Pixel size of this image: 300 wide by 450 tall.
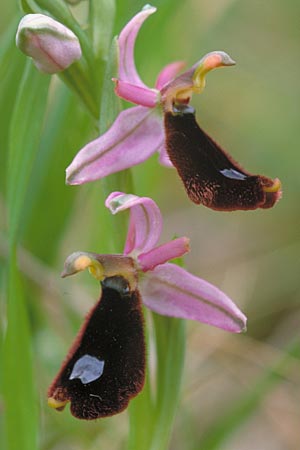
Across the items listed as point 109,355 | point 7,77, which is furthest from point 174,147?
Result: point 7,77

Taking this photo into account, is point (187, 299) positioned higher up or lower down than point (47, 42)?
lower down

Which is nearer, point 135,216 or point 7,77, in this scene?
point 135,216

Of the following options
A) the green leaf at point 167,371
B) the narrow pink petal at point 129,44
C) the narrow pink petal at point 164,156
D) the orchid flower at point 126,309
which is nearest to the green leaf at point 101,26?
the narrow pink petal at point 129,44

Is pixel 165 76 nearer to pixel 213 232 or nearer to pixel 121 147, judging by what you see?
pixel 121 147

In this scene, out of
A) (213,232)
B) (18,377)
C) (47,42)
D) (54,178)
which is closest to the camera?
(47,42)

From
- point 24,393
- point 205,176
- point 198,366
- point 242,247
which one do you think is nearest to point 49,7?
point 205,176

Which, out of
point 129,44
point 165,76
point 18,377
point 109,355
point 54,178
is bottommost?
point 54,178

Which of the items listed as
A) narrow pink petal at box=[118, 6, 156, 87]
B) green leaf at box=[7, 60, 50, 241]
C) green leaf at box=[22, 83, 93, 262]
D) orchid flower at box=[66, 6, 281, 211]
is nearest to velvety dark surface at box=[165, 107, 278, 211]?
orchid flower at box=[66, 6, 281, 211]
